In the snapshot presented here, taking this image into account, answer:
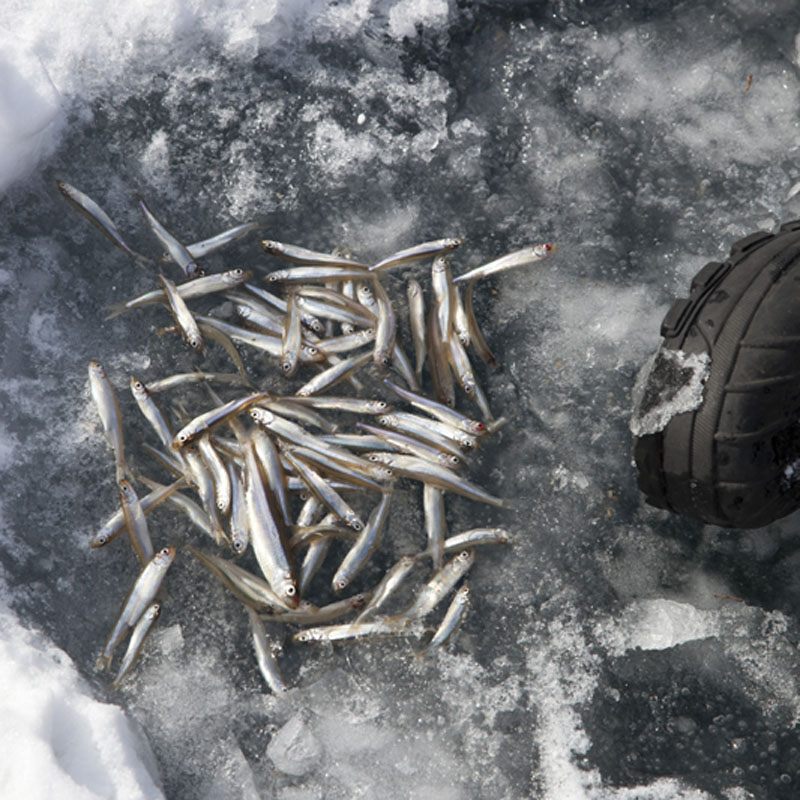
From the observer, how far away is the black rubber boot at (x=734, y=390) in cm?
307

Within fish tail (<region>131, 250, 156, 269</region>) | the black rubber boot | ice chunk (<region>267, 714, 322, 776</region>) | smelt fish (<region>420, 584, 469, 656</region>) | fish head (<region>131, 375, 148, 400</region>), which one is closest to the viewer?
the black rubber boot

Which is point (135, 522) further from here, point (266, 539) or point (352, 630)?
point (352, 630)

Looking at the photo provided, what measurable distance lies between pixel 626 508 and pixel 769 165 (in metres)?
2.34

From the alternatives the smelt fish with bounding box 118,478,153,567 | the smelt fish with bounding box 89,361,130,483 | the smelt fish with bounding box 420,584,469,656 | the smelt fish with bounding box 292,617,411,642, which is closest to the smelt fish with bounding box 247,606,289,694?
the smelt fish with bounding box 292,617,411,642

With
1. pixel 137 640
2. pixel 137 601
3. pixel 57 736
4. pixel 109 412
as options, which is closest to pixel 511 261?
pixel 109 412

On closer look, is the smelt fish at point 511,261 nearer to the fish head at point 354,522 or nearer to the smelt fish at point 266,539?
the fish head at point 354,522

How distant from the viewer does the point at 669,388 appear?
3.25 m

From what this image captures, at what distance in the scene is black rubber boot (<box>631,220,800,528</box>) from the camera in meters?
3.07

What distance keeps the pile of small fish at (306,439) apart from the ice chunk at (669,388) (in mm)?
942

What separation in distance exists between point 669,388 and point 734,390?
28 cm

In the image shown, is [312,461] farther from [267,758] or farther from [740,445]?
[740,445]

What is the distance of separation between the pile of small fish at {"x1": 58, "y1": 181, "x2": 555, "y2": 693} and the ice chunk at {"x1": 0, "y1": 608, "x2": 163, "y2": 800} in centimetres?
34

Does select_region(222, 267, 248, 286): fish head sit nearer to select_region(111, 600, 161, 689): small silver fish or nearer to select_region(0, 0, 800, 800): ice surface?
select_region(0, 0, 800, 800): ice surface

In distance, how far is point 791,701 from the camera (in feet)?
12.6
